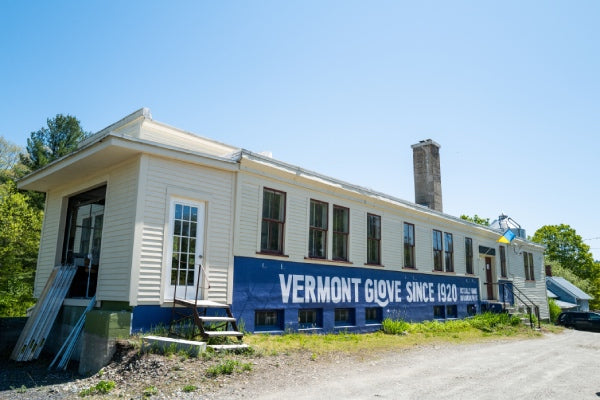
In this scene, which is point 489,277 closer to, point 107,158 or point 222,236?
point 222,236

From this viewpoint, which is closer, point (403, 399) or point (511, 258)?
point (403, 399)

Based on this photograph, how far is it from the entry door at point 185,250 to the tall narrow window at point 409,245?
1016 centimetres

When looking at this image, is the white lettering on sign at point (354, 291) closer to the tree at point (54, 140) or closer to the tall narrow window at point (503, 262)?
the tall narrow window at point (503, 262)

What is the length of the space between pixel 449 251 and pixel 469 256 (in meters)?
2.38

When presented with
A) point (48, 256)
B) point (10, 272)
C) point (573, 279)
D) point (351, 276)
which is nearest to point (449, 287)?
point (351, 276)

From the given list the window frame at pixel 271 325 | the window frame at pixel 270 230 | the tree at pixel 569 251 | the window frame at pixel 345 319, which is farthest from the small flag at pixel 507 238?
the tree at pixel 569 251

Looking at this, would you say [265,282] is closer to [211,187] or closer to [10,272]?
[211,187]

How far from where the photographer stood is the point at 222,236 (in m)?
11.5

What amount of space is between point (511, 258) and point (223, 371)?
921 inches

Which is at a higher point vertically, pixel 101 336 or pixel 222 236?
pixel 222 236

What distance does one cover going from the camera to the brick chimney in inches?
902

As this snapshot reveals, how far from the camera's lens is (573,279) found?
58.3 m

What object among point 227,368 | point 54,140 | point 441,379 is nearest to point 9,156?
point 54,140

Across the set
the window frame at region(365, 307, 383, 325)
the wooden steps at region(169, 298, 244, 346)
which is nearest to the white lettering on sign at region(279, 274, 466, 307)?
the window frame at region(365, 307, 383, 325)
